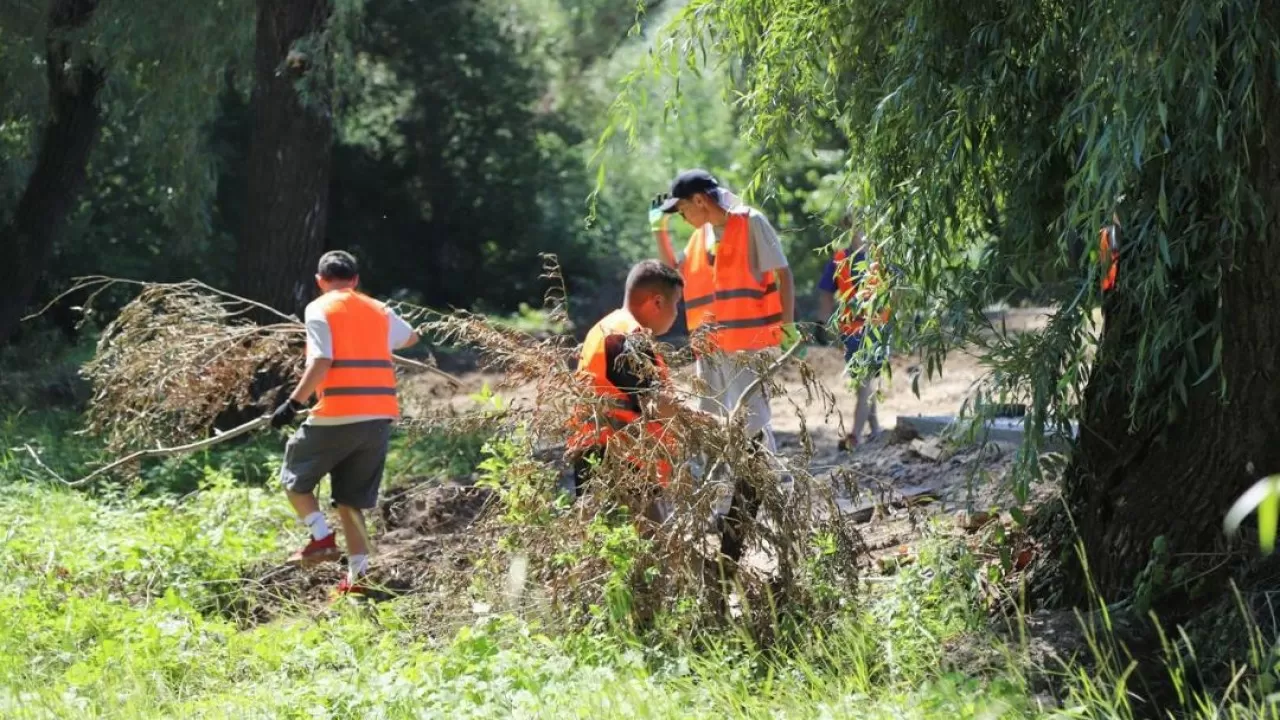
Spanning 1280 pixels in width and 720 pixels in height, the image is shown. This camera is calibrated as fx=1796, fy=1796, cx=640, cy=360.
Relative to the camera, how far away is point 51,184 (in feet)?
50.0

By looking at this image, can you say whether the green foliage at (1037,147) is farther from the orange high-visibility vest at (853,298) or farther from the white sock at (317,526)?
the white sock at (317,526)

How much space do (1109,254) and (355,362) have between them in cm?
388

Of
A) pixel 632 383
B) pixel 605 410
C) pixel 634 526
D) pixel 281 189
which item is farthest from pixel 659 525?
pixel 281 189

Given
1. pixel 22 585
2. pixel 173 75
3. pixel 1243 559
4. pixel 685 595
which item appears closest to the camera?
pixel 1243 559

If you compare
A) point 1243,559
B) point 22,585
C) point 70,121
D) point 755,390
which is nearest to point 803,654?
point 755,390

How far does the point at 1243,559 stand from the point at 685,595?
6.23ft

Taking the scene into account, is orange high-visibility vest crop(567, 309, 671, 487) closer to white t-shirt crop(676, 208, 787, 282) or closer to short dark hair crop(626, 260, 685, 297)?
short dark hair crop(626, 260, 685, 297)

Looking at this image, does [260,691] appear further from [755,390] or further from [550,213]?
[550,213]

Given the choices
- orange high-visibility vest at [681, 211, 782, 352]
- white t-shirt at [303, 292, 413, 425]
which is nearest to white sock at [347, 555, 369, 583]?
white t-shirt at [303, 292, 413, 425]

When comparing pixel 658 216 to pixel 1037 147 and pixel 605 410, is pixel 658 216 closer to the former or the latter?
pixel 605 410

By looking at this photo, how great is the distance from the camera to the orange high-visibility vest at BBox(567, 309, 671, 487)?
6555 millimetres

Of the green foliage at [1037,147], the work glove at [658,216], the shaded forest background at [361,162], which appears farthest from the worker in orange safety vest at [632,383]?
the shaded forest background at [361,162]

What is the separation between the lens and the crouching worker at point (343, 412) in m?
8.31

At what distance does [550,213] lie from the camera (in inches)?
894
